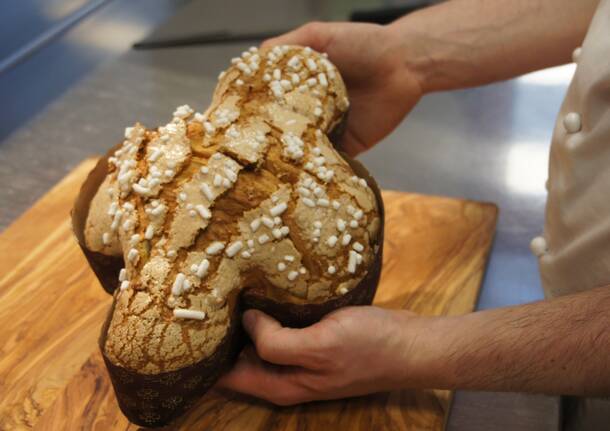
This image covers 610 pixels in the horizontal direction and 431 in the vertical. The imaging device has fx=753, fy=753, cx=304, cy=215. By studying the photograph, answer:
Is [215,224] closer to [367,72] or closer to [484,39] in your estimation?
[367,72]

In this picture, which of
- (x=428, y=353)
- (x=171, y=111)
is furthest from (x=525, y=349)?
(x=171, y=111)

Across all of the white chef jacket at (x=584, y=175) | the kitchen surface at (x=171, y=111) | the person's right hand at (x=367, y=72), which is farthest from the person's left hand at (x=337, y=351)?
the person's right hand at (x=367, y=72)

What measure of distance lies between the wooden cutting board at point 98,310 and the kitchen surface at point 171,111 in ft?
0.33


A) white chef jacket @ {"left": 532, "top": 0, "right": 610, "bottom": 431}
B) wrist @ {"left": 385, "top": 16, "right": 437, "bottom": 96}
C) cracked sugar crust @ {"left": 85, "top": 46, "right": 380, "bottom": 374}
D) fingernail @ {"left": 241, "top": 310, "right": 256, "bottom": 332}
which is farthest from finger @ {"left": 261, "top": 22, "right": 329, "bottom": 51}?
fingernail @ {"left": 241, "top": 310, "right": 256, "bottom": 332}

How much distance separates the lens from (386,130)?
1.54 m

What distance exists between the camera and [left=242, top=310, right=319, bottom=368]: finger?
99 centimetres

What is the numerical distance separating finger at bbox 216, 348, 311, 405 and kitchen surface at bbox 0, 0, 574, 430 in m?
0.47

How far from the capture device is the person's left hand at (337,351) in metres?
0.98

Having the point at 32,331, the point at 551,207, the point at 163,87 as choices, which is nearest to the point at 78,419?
the point at 32,331

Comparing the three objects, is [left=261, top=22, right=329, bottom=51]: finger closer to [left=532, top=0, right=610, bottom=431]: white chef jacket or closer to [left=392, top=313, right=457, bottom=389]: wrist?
[left=532, top=0, right=610, bottom=431]: white chef jacket

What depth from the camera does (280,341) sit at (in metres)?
1.00

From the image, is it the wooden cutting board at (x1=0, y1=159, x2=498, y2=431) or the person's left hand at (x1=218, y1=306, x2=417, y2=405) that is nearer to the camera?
the person's left hand at (x1=218, y1=306, x2=417, y2=405)

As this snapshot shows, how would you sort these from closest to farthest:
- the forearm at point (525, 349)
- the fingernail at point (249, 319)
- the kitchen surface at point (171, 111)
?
1. the forearm at point (525, 349)
2. the fingernail at point (249, 319)
3. the kitchen surface at point (171, 111)

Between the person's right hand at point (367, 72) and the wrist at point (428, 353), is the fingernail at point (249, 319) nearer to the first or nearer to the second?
the wrist at point (428, 353)
